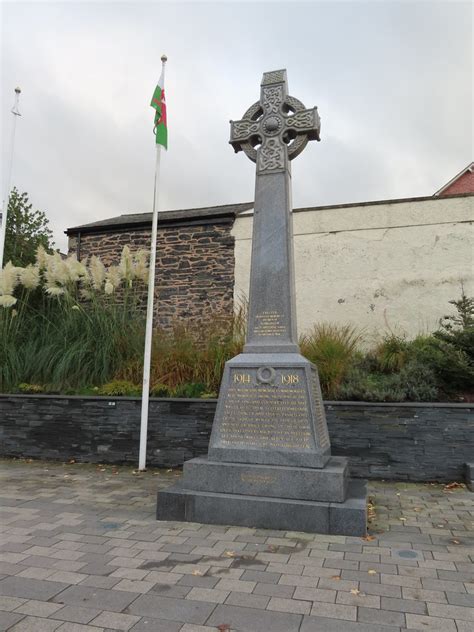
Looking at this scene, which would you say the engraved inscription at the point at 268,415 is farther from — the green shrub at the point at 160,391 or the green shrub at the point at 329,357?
the green shrub at the point at 160,391

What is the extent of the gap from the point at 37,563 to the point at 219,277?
8733 mm

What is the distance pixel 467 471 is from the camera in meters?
6.05

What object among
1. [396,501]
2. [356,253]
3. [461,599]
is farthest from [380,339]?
[461,599]

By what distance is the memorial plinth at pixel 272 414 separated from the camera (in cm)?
431

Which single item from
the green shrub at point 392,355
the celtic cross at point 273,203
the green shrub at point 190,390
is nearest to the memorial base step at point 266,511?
the celtic cross at point 273,203

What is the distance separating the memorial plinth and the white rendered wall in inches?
210

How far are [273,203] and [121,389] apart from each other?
13.4 ft

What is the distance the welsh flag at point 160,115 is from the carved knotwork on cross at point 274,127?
93.1 inches

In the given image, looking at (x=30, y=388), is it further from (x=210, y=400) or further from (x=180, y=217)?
(x=180, y=217)

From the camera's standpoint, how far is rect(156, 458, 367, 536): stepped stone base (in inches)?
164

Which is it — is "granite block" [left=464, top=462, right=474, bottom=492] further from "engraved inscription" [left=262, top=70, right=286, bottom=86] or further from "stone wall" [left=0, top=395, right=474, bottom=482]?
"engraved inscription" [left=262, top=70, right=286, bottom=86]

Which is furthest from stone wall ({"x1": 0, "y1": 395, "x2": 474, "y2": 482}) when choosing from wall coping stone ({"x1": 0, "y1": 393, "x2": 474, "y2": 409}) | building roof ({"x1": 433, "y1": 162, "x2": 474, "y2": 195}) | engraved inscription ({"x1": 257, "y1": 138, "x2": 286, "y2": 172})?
building roof ({"x1": 433, "y1": 162, "x2": 474, "y2": 195})

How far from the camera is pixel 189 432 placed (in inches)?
285

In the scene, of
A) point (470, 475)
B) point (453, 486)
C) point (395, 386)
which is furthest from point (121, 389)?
point (470, 475)
